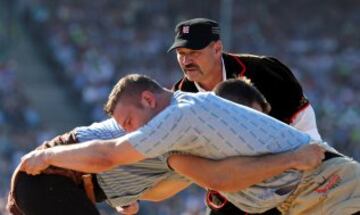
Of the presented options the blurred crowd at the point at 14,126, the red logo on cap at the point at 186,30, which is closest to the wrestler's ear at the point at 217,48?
the red logo on cap at the point at 186,30

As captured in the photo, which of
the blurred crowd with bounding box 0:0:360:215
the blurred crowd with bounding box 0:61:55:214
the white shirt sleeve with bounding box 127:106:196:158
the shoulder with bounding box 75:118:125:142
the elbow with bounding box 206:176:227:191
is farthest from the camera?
the blurred crowd with bounding box 0:0:360:215

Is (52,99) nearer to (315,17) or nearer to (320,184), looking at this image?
(315,17)

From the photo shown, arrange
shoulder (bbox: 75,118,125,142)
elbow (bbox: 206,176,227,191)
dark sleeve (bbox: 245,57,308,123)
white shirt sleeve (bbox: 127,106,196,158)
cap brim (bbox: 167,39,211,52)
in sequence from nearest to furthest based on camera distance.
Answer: white shirt sleeve (bbox: 127,106,196,158), elbow (bbox: 206,176,227,191), shoulder (bbox: 75,118,125,142), dark sleeve (bbox: 245,57,308,123), cap brim (bbox: 167,39,211,52)

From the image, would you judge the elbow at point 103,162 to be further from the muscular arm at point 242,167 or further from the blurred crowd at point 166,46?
the blurred crowd at point 166,46

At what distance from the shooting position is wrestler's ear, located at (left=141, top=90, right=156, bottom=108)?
16.9ft

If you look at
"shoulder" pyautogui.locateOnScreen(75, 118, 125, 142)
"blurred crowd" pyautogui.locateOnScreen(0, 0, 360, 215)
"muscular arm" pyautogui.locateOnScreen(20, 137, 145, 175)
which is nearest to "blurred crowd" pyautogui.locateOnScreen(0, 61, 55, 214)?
"blurred crowd" pyautogui.locateOnScreen(0, 0, 360, 215)

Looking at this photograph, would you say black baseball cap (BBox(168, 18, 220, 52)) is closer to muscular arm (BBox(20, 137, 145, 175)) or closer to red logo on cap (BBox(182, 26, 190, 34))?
red logo on cap (BBox(182, 26, 190, 34))

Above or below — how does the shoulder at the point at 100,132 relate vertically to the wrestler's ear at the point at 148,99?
below

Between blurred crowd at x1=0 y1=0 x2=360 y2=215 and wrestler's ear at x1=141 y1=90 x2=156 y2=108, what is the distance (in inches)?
498

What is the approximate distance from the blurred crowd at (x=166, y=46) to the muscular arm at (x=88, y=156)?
40.4ft

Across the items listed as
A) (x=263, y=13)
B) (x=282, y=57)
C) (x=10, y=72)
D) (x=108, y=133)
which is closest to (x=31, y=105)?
(x=10, y=72)

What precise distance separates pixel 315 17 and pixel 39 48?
6578 mm

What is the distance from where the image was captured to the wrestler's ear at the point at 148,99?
5156 mm

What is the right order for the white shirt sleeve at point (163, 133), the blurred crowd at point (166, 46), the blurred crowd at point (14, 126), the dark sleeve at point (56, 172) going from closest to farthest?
the white shirt sleeve at point (163, 133) → the dark sleeve at point (56, 172) → the blurred crowd at point (14, 126) → the blurred crowd at point (166, 46)
